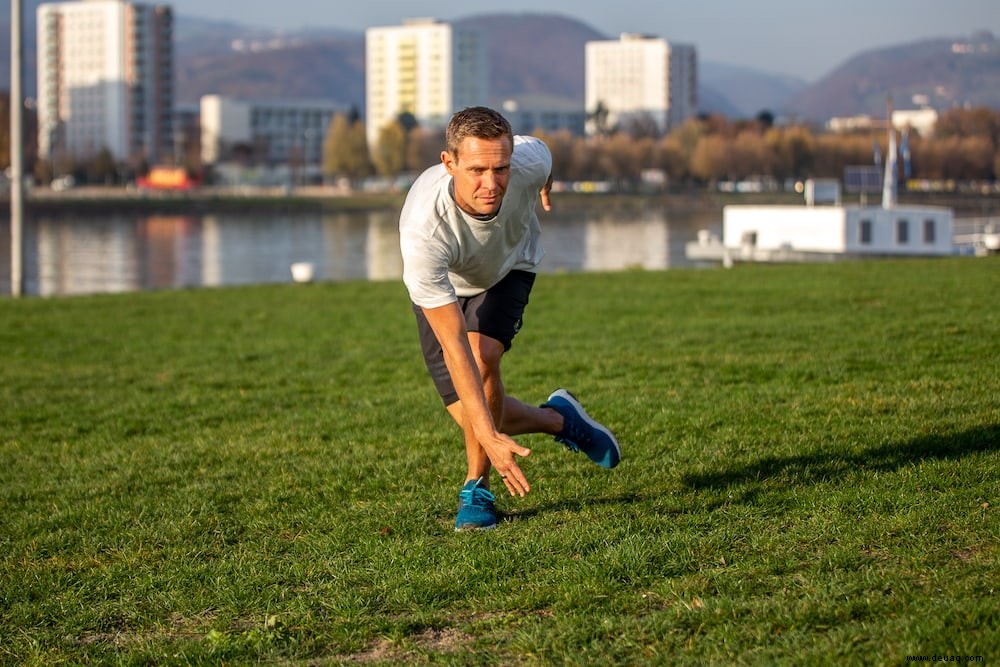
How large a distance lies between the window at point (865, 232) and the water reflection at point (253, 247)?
7112mm

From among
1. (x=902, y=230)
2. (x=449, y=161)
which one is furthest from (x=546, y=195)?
(x=902, y=230)

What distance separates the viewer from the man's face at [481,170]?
502 centimetres

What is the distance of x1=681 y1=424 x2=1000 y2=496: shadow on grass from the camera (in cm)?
607

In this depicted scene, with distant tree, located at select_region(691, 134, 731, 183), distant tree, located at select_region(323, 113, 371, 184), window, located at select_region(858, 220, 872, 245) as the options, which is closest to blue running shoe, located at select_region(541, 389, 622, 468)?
window, located at select_region(858, 220, 872, 245)

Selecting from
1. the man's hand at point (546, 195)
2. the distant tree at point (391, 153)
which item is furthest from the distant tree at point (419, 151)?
the man's hand at point (546, 195)

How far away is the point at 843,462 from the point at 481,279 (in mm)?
2047

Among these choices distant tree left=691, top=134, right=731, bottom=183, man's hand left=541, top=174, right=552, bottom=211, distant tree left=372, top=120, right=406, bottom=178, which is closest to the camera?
man's hand left=541, top=174, right=552, bottom=211

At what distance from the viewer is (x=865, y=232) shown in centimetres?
4634

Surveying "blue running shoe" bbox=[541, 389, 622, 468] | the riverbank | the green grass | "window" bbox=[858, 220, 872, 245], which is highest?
the riverbank

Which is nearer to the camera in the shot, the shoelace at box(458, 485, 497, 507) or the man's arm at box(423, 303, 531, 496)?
the man's arm at box(423, 303, 531, 496)

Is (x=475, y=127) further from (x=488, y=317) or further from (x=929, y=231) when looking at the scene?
(x=929, y=231)

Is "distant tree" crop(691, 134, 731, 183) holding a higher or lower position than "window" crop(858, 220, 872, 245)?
higher

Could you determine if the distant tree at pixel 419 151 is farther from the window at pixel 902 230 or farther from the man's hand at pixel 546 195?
the man's hand at pixel 546 195

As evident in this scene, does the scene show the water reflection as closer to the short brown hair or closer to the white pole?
the white pole
